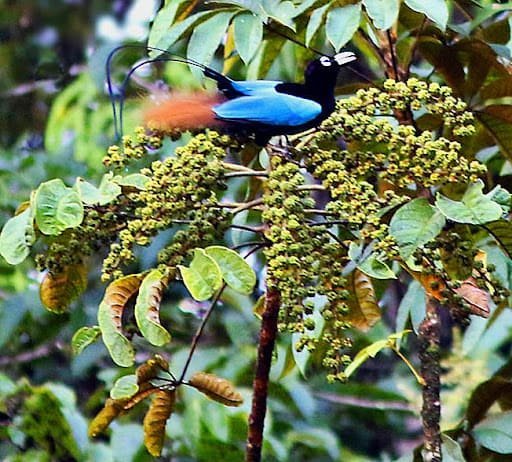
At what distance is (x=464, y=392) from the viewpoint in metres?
2.01

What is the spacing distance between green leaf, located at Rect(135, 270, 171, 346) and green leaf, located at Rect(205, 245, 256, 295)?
63mm

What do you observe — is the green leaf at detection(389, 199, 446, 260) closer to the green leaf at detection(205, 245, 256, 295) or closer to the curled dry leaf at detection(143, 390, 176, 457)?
the green leaf at detection(205, 245, 256, 295)

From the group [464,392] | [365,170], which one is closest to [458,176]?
[365,170]

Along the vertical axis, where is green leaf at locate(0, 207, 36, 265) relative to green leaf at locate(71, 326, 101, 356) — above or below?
above

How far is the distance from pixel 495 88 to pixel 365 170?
43 centimetres

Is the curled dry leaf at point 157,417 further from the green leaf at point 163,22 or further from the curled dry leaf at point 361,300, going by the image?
the green leaf at point 163,22

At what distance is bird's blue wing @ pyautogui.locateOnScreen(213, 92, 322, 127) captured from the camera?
111cm

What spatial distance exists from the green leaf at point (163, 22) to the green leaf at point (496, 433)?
2.03 feet

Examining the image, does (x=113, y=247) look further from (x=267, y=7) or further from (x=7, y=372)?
(x=7, y=372)

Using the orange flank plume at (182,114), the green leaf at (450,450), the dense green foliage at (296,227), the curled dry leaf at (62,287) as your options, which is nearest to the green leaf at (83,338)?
the dense green foliage at (296,227)

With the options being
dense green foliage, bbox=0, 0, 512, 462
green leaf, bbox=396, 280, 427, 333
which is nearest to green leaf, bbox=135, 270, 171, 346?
dense green foliage, bbox=0, 0, 512, 462

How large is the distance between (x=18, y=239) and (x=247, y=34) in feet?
1.11

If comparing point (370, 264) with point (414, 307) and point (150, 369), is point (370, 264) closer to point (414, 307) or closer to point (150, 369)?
point (150, 369)

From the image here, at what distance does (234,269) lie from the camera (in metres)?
1.06
